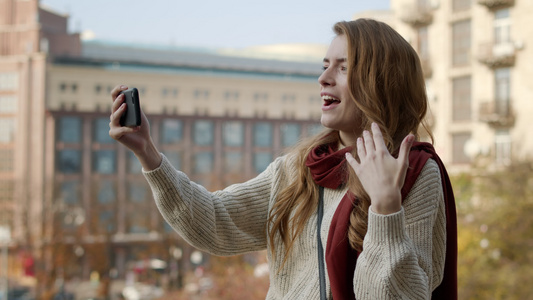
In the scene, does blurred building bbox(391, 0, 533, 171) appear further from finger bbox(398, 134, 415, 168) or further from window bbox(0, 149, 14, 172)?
window bbox(0, 149, 14, 172)

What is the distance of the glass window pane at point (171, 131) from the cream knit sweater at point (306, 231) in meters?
37.8

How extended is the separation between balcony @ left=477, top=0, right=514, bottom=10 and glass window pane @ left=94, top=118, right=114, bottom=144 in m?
27.1

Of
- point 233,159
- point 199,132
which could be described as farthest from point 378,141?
point 233,159

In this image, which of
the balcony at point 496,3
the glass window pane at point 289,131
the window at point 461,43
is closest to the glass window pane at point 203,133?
the glass window pane at point 289,131

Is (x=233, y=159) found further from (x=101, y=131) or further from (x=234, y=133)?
(x=101, y=131)

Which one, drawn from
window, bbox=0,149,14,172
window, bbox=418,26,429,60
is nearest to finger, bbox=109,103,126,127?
window, bbox=418,26,429,60

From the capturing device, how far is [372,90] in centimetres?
159

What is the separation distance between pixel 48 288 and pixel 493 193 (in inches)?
815

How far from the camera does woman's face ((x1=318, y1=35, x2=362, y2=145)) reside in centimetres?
166

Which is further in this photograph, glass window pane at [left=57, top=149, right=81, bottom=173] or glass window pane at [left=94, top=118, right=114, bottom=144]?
glass window pane at [left=94, top=118, right=114, bottom=144]

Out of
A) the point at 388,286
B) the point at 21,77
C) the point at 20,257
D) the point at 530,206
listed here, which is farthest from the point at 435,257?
the point at 21,77

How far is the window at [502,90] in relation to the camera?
1550 centimetres

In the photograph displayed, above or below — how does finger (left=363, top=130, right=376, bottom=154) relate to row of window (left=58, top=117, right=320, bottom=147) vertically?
below

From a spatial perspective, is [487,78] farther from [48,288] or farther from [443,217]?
[48,288]
